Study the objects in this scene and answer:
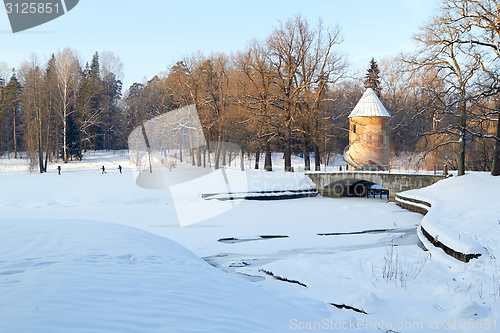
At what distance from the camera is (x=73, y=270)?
5586mm

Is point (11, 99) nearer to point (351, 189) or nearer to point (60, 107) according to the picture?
point (60, 107)

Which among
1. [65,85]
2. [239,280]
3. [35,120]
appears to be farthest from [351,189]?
[65,85]

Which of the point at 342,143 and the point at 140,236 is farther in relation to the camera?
the point at 342,143

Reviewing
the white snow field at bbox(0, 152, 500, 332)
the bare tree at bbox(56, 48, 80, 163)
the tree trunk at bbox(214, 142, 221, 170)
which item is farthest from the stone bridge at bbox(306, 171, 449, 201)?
the bare tree at bbox(56, 48, 80, 163)

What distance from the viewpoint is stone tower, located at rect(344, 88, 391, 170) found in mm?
29734

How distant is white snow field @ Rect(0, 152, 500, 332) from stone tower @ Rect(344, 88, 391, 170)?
44.4 ft

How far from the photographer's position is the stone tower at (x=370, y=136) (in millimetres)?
29734

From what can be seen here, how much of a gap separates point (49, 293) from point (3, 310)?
0.60 metres

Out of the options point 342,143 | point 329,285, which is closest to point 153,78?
point 342,143

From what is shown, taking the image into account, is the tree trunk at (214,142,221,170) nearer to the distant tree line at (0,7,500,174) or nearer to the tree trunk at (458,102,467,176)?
the distant tree line at (0,7,500,174)

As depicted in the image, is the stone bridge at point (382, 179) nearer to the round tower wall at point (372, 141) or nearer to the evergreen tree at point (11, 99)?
the round tower wall at point (372, 141)

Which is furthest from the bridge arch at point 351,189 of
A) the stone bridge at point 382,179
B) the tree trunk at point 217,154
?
the tree trunk at point 217,154

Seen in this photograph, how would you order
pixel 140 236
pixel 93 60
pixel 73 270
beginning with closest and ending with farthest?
1. pixel 73 270
2. pixel 140 236
3. pixel 93 60

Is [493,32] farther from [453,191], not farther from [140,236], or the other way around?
[140,236]
